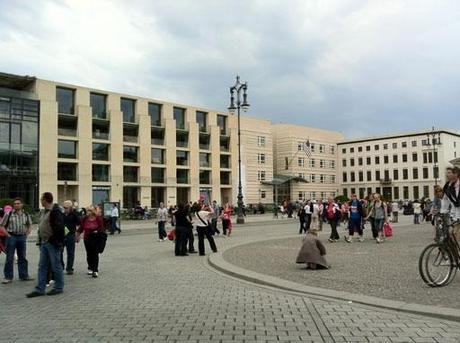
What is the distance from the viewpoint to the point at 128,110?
235 feet

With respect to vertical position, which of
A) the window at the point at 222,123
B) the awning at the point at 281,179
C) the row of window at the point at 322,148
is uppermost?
the window at the point at 222,123

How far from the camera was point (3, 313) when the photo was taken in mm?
7375

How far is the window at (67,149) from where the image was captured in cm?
6338

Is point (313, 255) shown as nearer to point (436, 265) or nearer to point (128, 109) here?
point (436, 265)

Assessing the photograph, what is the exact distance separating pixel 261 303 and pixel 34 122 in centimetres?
5884

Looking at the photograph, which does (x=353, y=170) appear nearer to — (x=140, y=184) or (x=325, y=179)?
(x=325, y=179)

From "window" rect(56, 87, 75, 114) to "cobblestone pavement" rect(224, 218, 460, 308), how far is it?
5332 centimetres

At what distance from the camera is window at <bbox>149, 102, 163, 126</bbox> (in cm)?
7421

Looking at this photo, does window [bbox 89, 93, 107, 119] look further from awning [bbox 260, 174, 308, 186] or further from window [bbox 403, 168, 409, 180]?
window [bbox 403, 168, 409, 180]

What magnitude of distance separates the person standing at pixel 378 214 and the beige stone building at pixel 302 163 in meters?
70.8

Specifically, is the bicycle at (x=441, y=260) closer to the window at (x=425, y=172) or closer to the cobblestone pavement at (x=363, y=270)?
the cobblestone pavement at (x=363, y=270)

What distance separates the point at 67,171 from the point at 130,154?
32.8ft

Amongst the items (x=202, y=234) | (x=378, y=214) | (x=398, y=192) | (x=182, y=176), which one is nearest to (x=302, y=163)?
(x=398, y=192)

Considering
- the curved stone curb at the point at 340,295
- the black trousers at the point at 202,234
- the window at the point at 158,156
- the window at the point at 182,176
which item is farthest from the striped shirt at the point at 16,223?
the window at the point at 182,176
